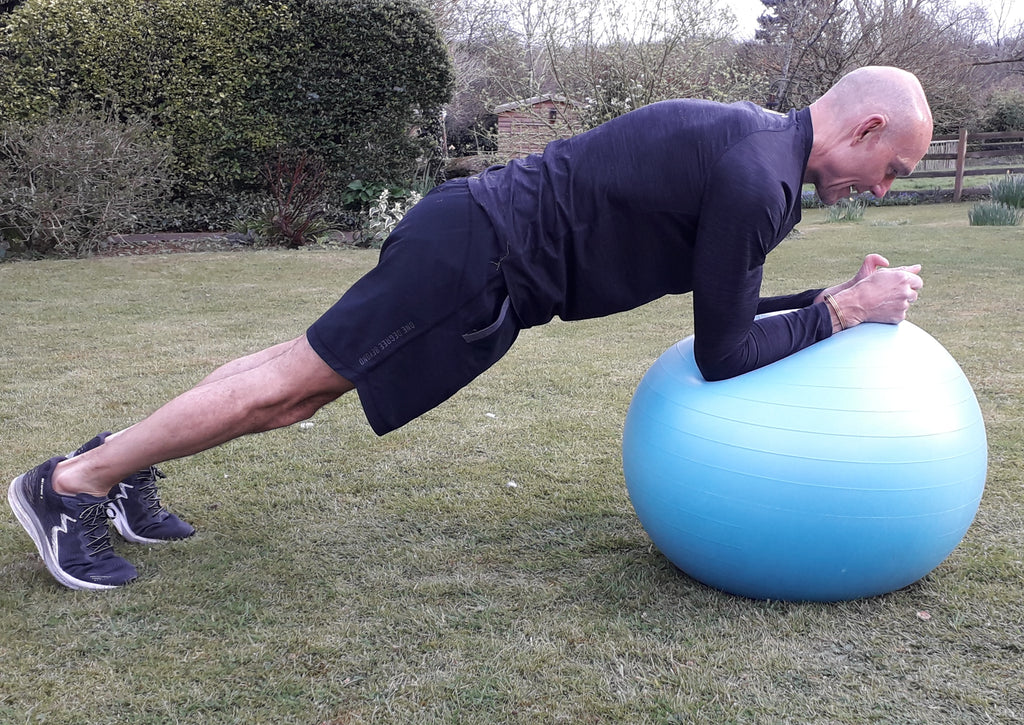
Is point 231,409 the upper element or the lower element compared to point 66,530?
upper

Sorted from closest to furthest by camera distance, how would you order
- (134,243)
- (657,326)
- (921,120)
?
(921,120)
(657,326)
(134,243)

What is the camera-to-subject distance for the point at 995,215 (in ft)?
41.5

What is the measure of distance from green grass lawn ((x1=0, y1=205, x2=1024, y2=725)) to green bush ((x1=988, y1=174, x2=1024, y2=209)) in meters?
9.64

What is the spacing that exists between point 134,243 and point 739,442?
11.2m

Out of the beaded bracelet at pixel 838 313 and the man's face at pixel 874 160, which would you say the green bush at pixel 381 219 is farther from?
the man's face at pixel 874 160

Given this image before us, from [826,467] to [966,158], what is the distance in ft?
70.5

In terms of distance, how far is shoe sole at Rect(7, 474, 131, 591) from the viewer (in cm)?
271

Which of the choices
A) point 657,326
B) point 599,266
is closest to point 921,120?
point 599,266

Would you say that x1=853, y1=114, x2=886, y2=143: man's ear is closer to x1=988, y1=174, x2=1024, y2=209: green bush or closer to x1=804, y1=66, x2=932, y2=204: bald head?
x1=804, y1=66, x2=932, y2=204: bald head

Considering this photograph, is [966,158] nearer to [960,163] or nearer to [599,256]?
[960,163]

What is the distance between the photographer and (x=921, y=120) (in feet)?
7.52

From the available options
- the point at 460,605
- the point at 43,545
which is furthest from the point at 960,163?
the point at 43,545

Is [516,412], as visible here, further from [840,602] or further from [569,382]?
[840,602]

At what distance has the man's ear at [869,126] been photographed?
228 cm
